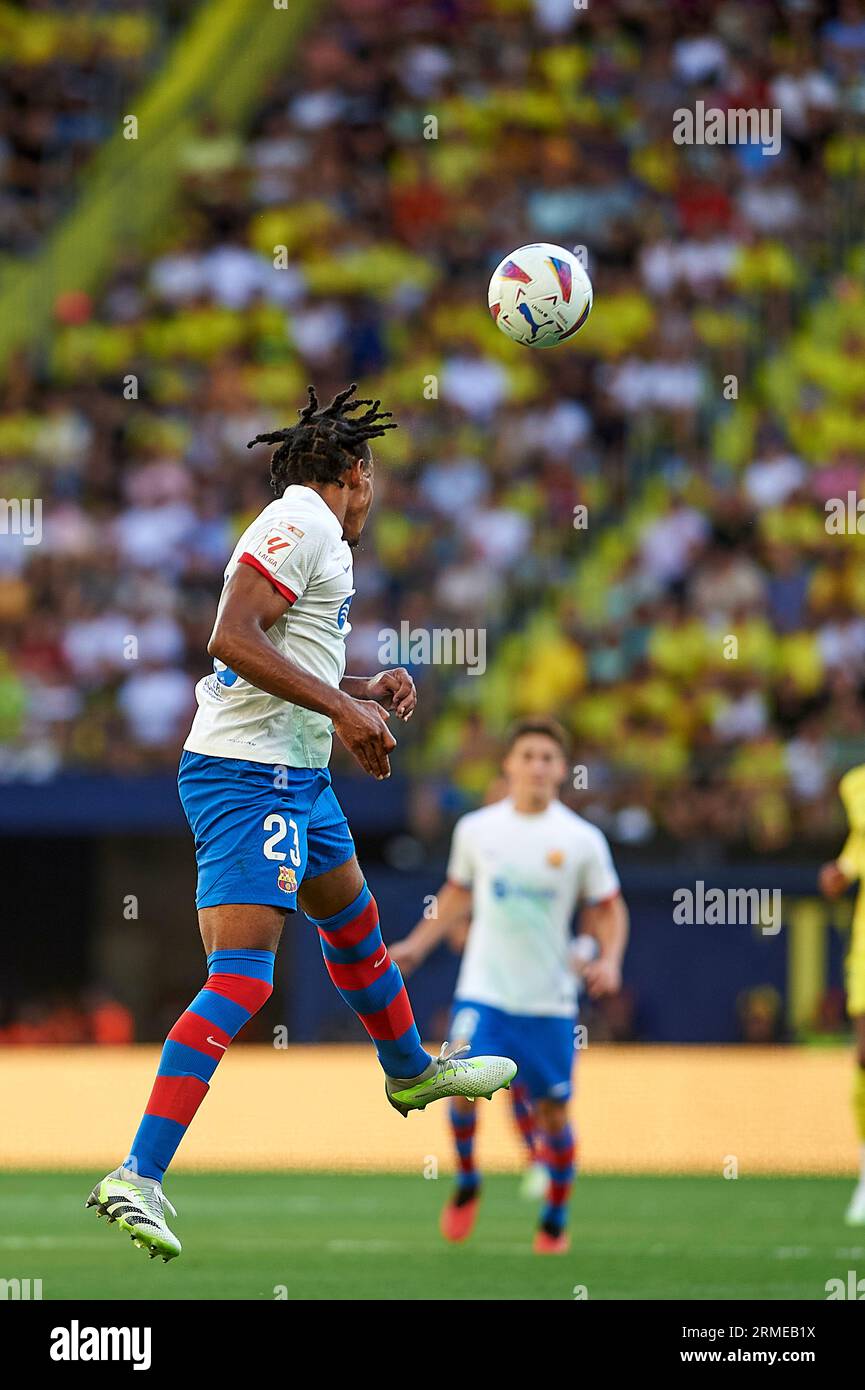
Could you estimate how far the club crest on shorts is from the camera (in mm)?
6500

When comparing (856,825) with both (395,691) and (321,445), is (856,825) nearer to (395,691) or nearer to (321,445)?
(395,691)

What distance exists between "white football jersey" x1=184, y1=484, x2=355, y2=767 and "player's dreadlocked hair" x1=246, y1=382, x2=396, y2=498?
0.14 meters

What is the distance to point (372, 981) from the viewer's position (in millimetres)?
6934

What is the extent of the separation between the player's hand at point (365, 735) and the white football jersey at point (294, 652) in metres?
0.34

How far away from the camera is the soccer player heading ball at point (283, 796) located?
6.31m

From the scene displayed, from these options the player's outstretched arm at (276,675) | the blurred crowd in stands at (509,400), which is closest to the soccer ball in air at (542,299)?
the player's outstretched arm at (276,675)

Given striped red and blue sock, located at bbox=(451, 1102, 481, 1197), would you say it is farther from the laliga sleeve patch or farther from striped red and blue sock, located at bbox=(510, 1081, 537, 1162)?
the laliga sleeve patch

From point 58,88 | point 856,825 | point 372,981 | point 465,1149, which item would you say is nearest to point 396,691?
point 372,981

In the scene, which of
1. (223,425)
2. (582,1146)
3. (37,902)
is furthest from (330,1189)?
(223,425)

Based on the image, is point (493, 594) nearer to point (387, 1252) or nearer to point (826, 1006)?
point (826, 1006)

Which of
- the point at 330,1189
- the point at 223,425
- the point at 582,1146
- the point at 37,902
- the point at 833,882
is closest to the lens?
the point at 833,882

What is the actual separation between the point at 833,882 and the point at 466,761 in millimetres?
6627

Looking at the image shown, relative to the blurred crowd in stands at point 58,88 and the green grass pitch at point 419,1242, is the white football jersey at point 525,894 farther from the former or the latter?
the blurred crowd in stands at point 58,88

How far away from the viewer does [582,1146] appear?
1459cm
